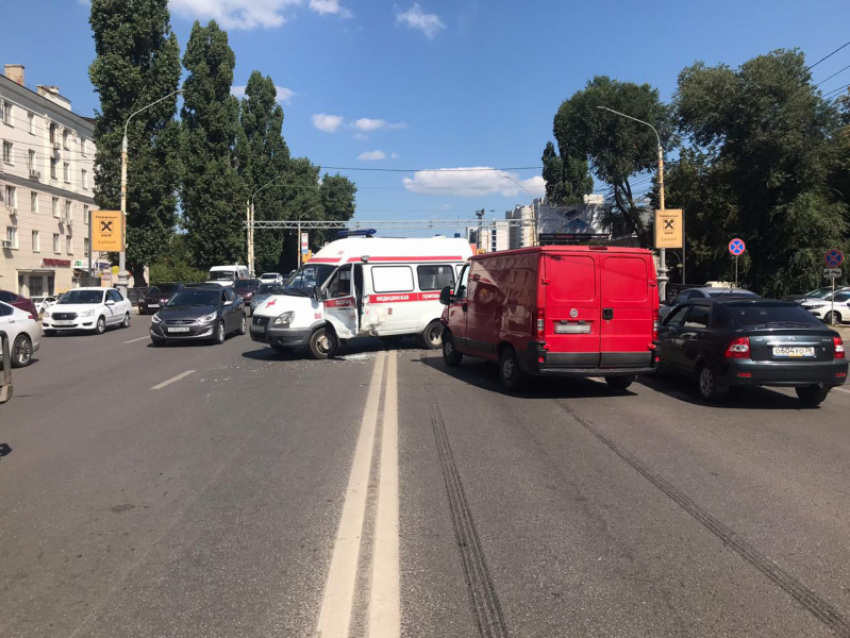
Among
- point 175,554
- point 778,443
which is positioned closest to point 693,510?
point 778,443

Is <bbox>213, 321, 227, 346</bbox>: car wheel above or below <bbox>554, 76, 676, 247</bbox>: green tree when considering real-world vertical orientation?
below

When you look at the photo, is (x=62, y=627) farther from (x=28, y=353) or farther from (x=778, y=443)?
(x=28, y=353)

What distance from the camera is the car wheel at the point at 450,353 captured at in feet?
43.8

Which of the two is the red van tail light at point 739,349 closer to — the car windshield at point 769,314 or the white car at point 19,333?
the car windshield at point 769,314

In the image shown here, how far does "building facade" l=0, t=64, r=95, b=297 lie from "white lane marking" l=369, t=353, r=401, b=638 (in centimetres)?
4746

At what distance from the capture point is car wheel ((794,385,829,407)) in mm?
9406

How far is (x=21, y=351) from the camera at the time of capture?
1418 cm

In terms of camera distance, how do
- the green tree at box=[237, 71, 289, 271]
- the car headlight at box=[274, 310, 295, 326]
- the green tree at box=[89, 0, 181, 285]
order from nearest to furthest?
the car headlight at box=[274, 310, 295, 326], the green tree at box=[89, 0, 181, 285], the green tree at box=[237, 71, 289, 271]

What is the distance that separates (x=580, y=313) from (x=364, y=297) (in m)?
6.71

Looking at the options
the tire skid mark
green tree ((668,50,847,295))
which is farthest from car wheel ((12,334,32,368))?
green tree ((668,50,847,295))

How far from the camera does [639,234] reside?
50.1 meters

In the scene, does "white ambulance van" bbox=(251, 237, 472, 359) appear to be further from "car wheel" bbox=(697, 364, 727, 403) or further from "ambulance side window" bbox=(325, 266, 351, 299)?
"car wheel" bbox=(697, 364, 727, 403)

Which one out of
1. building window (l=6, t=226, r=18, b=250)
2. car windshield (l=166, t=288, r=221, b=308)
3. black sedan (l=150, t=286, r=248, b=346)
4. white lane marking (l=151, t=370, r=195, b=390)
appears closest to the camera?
white lane marking (l=151, t=370, r=195, b=390)

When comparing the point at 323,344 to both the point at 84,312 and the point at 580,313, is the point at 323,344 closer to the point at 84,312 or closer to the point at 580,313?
the point at 580,313
